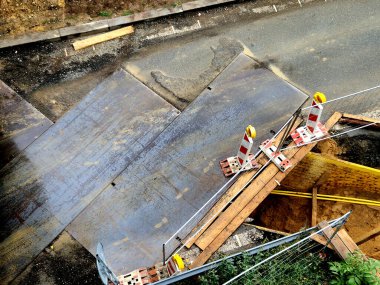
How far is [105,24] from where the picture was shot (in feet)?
32.7

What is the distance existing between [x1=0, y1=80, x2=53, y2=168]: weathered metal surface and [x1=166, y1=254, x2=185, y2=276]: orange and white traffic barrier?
3.85 metres

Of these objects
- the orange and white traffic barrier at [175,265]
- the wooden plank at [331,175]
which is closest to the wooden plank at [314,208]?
the wooden plank at [331,175]

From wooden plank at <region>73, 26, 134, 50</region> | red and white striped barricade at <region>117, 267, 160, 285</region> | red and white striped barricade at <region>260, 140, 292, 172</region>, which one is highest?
wooden plank at <region>73, 26, 134, 50</region>

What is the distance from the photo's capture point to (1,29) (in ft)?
31.9

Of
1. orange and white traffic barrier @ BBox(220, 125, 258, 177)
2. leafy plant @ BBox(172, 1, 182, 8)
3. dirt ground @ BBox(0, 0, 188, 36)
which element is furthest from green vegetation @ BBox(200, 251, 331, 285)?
dirt ground @ BBox(0, 0, 188, 36)

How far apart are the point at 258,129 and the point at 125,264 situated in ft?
12.2

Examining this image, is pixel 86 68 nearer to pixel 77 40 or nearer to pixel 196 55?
pixel 77 40

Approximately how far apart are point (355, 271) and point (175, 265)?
2696 mm

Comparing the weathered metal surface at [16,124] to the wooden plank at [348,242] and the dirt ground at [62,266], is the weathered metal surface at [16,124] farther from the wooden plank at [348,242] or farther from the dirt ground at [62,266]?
the wooden plank at [348,242]

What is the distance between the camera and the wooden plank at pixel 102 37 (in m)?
9.80

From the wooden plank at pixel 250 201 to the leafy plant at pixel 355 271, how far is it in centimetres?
169

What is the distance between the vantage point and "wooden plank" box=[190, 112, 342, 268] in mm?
7305

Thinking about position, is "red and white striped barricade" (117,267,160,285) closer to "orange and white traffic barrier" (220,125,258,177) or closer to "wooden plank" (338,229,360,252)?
"orange and white traffic barrier" (220,125,258,177)

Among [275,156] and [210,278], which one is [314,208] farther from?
[210,278]
